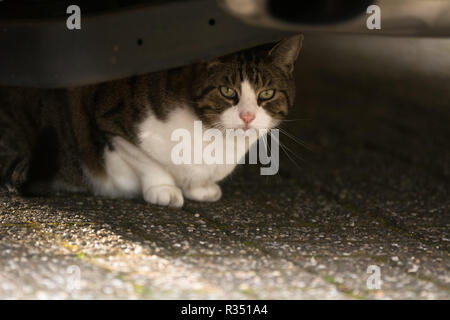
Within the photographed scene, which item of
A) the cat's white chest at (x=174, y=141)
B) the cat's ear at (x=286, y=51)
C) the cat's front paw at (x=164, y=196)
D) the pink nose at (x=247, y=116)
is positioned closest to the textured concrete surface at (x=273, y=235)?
the cat's front paw at (x=164, y=196)

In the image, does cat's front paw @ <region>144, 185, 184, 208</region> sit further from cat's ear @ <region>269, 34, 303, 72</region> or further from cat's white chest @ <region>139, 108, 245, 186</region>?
cat's ear @ <region>269, 34, 303, 72</region>

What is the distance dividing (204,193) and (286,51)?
69 centimetres

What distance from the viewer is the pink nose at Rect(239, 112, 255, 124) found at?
257 centimetres

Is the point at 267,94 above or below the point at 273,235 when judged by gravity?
above

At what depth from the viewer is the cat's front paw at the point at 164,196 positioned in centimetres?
274

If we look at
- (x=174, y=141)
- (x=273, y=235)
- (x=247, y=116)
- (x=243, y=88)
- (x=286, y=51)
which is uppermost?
(x=286, y=51)

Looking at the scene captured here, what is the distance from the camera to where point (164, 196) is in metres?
2.74

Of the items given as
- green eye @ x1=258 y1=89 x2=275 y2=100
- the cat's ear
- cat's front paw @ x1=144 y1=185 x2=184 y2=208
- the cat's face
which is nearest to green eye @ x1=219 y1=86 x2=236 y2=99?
the cat's face

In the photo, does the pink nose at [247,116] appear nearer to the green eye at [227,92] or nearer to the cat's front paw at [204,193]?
the green eye at [227,92]

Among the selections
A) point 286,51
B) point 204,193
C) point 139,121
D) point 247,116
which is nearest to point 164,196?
point 204,193

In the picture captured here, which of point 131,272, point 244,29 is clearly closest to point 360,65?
point 244,29

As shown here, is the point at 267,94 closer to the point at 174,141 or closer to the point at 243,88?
the point at 243,88

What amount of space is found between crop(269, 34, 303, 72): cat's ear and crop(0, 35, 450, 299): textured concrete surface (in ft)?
1.96

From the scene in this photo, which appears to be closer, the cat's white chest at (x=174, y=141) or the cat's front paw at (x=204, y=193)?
the cat's white chest at (x=174, y=141)
